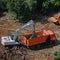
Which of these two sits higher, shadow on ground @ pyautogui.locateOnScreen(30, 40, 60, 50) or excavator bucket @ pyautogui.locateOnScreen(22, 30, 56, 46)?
excavator bucket @ pyautogui.locateOnScreen(22, 30, 56, 46)

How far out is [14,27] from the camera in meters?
34.1

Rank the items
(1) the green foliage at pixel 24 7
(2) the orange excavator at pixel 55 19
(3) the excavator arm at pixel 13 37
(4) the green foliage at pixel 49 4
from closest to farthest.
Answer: (3) the excavator arm at pixel 13 37 < (2) the orange excavator at pixel 55 19 < (1) the green foliage at pixel 24 7 < (4) the green foliage at pixel 49 4

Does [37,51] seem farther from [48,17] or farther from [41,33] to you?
[48,17]

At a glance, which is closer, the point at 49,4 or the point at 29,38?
the point at 29,38

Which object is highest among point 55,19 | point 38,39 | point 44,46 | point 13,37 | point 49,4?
point 49,4

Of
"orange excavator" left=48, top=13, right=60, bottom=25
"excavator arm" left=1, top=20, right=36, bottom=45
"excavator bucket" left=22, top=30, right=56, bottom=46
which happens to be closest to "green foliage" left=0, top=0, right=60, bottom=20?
"orange excavator" left=48, top=13, right=60, bottom=25

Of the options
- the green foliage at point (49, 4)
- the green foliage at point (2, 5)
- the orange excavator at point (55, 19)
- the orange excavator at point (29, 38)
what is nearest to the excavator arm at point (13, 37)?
the orange excavator at point (29, 38)

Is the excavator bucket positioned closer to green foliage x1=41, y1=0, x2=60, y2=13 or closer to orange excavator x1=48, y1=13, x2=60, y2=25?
orange excavator x1=48, y1=13, x2=60, y2=25

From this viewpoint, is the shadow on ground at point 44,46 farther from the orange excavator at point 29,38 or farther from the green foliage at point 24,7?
the green foliage at point 24,7

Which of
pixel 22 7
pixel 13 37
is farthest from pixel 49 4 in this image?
pixel 13 37

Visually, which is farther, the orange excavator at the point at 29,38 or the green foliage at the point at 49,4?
the green foliage at the point at 49,4

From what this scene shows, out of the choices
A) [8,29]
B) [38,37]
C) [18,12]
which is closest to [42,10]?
[18,12]

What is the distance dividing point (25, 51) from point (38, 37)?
6.08 ft

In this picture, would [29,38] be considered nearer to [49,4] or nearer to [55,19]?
[55,19]
